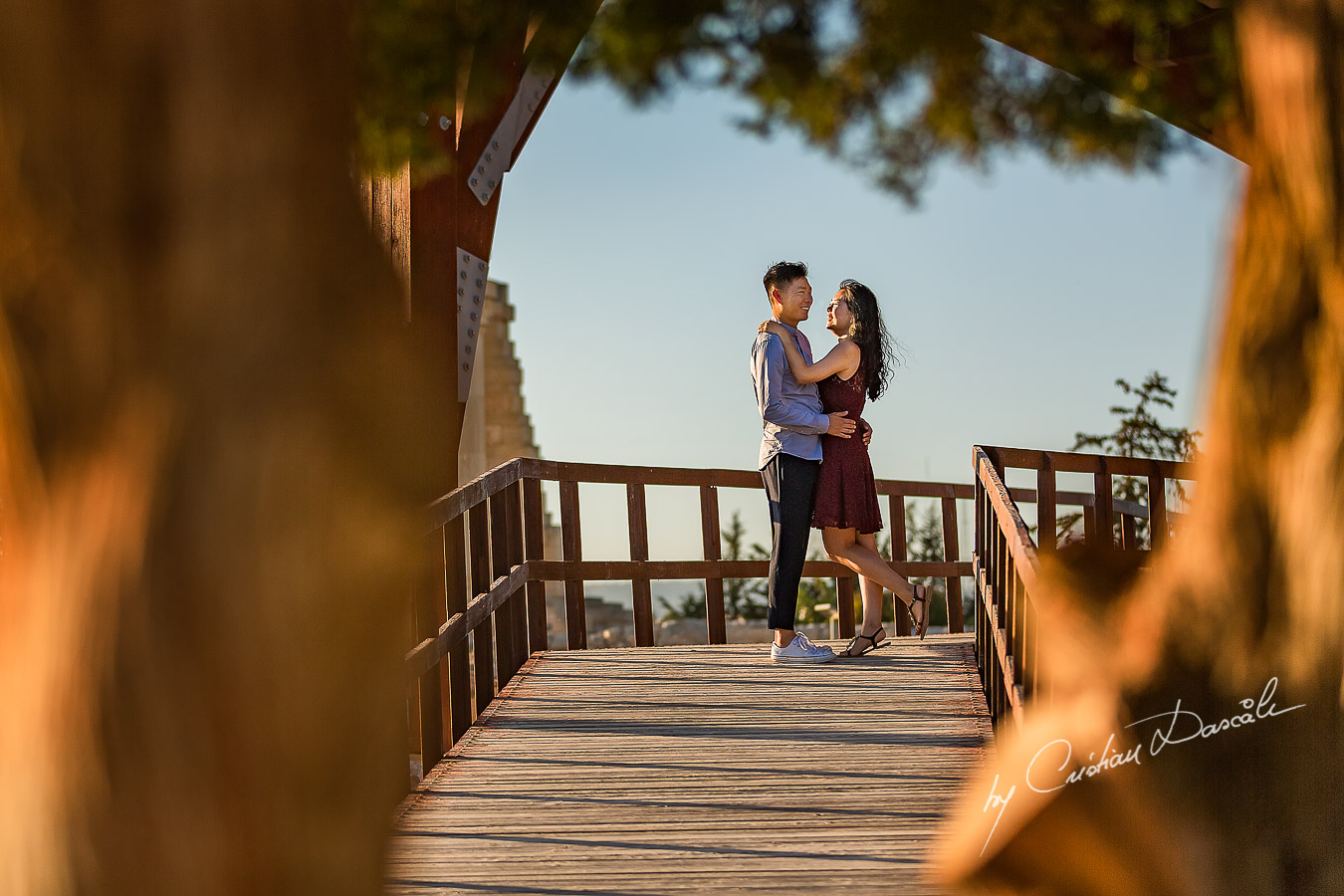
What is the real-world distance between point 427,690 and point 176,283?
3057 mm

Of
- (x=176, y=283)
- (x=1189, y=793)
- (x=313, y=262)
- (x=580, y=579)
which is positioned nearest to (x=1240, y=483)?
(x=1189, y=793)

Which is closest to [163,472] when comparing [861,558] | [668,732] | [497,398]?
[668,732]

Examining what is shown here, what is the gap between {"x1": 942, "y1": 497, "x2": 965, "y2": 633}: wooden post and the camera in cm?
963

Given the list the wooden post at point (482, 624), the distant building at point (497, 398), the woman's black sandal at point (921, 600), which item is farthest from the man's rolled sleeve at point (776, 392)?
the distant building at point (497, 398)

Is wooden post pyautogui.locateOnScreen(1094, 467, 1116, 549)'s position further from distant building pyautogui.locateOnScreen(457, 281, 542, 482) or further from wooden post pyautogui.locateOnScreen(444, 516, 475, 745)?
distant building pyautogui.locateOnScreen(457, 281, 542, 482)

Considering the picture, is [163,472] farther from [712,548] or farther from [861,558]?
[712,548]

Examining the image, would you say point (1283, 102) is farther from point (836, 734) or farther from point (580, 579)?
point (580, 579)

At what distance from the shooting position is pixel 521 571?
21.5 ft

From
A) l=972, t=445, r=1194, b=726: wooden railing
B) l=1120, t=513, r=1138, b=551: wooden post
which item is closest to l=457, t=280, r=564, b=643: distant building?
l=972, t=445, r=1194, b=726: wooden railing

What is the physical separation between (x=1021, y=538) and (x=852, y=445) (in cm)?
207

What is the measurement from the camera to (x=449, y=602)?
16.9 feet

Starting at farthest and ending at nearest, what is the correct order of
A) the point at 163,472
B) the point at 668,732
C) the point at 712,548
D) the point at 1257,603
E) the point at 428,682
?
1. the point at 712,548
2. the point at 668,732
3. the point at 428,682
4. the point at 1257,603
5. the point at 163,472

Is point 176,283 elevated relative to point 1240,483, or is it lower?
elevated

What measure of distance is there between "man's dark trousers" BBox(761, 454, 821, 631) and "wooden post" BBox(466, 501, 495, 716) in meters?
1.30
